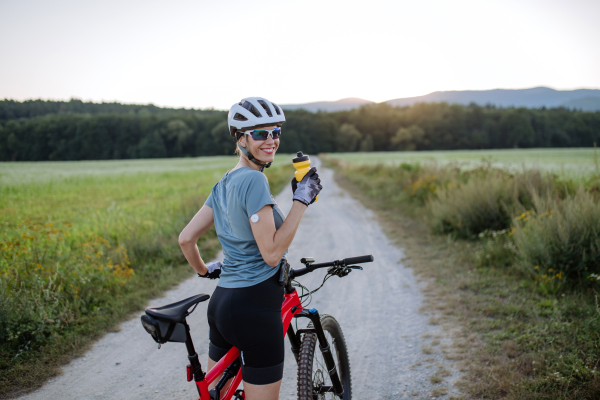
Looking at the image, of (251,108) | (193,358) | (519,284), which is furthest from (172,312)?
(519,284)

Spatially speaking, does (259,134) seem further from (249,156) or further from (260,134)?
(249,156)

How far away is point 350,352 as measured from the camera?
3.63m

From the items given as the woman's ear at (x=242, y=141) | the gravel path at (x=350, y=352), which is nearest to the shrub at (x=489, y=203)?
the gravel path at (x=350, y=352)

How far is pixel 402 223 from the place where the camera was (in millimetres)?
9906

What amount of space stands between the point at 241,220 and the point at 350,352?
2.65m

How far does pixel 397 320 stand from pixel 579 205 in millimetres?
3208

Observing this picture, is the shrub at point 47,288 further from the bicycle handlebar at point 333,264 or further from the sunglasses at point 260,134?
the sunglasses at point 260,134

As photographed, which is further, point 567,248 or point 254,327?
point 567,248

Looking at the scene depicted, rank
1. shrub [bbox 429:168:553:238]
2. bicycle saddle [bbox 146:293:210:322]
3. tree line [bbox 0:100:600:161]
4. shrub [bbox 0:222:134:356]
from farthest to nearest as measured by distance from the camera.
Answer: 1. tree line [bbox 0:100:600:161]
2. shrub [bbox 429:168:553:238]
3. shrub [bbox 0:222:134:356]
4. bicycle saddle [bbox 146:293:210:322]

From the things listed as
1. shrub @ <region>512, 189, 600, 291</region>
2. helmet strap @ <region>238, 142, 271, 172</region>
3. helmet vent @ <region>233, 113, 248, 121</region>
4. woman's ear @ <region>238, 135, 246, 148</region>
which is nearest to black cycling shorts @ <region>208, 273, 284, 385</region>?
helmet strap @ <region>238, 142, 271, 172</region>

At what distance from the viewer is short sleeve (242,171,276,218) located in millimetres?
1511

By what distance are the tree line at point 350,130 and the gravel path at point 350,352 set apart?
35.8 m

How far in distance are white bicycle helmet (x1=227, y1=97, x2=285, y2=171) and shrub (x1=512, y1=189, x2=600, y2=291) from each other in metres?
4.67

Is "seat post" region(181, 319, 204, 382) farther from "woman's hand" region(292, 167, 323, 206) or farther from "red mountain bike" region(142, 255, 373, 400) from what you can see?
"woman's hand" region(292, 167, 323, 206)
